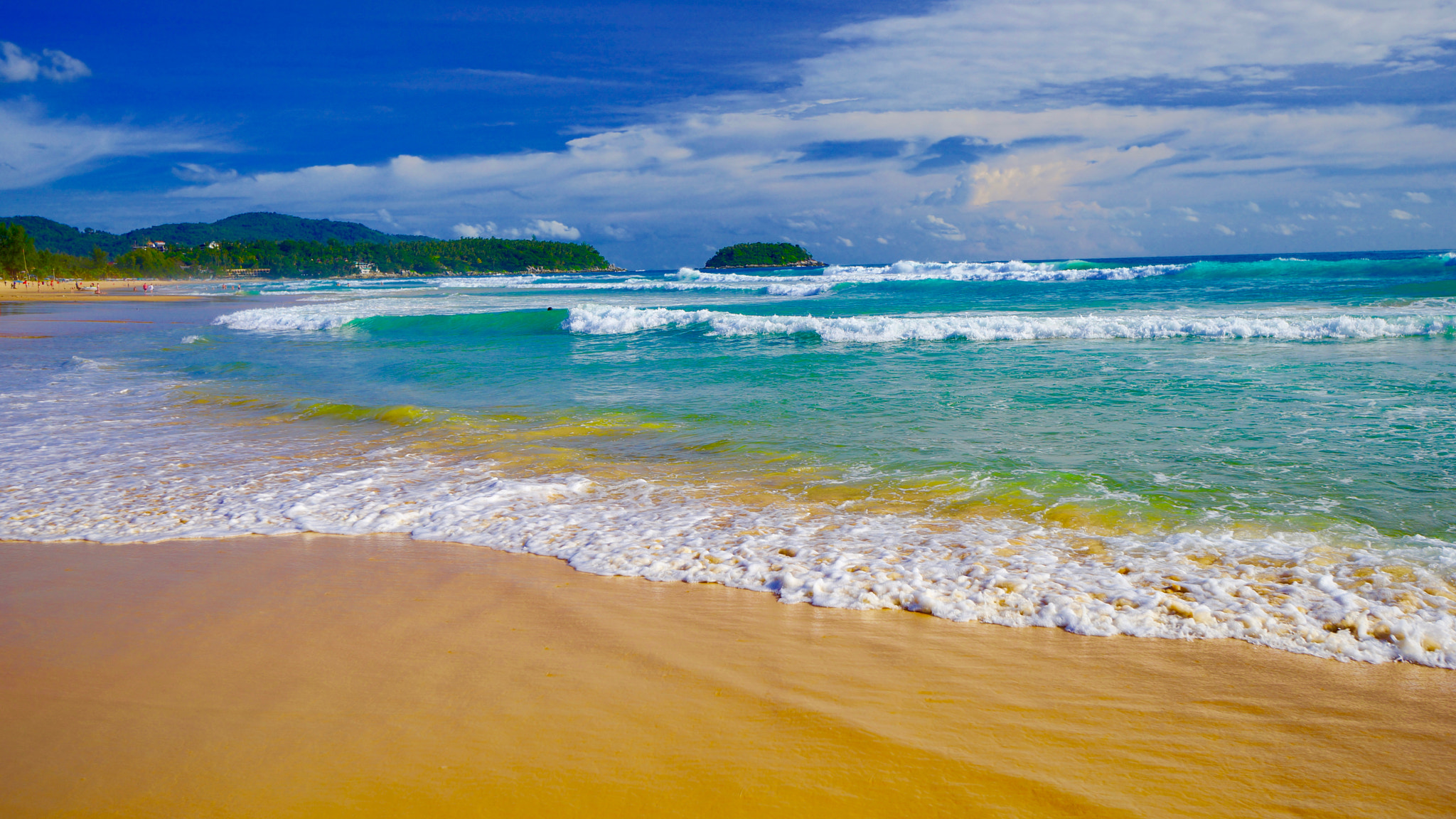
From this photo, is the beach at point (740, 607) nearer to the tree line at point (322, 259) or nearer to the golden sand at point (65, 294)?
the golden sand at point (65, 294)

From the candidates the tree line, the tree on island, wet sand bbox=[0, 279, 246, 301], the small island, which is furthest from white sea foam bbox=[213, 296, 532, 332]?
the small island

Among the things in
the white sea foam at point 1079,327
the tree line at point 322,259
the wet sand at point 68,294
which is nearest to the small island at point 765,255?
the tree line at point 322,259

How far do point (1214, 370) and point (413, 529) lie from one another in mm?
11790

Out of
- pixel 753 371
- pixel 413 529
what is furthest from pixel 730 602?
pixel 753 371

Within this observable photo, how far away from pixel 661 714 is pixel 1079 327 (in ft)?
58.3

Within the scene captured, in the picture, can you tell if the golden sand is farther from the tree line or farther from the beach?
the beach

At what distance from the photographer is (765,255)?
16325 cm

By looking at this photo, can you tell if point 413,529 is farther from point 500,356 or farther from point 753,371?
point 500,356

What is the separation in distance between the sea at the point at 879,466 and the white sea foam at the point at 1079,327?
6.2 inches

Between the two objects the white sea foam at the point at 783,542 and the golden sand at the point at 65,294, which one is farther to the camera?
the golden sand at the point at 65,294

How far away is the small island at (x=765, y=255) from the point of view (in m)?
163

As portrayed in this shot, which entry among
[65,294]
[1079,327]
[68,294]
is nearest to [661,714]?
[1079,327]

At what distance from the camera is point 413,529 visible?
5.26 m

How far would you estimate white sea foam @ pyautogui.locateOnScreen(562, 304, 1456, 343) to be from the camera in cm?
1596
